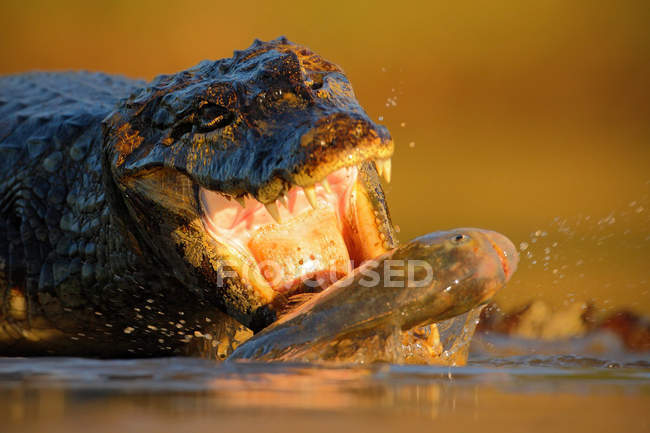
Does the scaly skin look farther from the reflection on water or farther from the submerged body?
the reflection on water

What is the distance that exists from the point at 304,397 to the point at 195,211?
35.5 inches

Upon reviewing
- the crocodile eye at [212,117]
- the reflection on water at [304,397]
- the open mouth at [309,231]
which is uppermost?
A: the crocodile eye at [212,117]

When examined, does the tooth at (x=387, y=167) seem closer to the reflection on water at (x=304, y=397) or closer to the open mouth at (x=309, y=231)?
the open mouth at (x=309, y=231)

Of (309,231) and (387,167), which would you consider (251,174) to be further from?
(309,231)

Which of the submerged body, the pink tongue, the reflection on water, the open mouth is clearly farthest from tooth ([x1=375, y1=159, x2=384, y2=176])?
the reflection on water

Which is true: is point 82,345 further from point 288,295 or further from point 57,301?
point 288,295

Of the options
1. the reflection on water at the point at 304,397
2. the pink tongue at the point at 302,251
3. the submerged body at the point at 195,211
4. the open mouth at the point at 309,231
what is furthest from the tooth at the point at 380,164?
the reflection on water at the point at 304,397

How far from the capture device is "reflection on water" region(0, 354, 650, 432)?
1.09 metres

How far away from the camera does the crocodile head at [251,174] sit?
6.13ft

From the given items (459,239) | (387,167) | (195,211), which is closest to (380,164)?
(387,167)

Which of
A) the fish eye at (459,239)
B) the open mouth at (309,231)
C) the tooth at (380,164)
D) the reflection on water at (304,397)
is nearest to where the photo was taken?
the reflection on water at (304,397)

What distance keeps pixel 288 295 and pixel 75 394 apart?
872 millimetres

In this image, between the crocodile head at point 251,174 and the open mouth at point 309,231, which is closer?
the crocodile head at point 251,174

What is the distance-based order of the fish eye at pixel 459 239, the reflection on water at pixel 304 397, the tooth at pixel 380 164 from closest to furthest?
the reflection on water at pixel 304 397, the fish eye at pixel 459 239, the tooth at pixel 380 164
